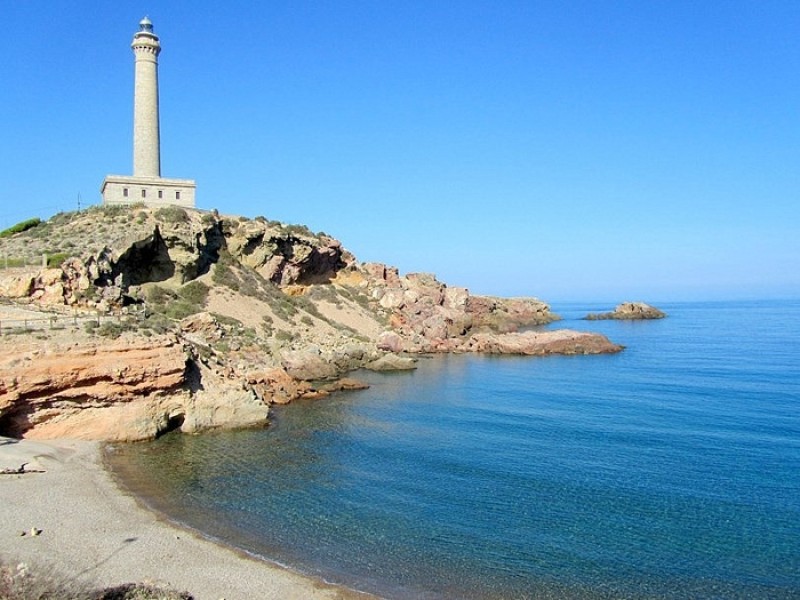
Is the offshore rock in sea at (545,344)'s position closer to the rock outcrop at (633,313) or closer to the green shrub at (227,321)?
the green shrub at (227,321)

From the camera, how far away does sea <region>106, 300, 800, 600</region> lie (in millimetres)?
14266

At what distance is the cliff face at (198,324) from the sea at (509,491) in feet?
6.95

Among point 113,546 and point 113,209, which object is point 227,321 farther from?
point 113,546

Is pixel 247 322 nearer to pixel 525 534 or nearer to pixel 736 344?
pixel 525 534

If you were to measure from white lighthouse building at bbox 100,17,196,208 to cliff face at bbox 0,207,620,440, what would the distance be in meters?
2.59

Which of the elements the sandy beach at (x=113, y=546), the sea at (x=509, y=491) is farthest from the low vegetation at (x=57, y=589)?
the sea at (x=509, y=491)

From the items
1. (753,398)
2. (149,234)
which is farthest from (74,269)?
(753,398)

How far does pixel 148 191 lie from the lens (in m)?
50.1

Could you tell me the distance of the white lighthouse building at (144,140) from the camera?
160ft

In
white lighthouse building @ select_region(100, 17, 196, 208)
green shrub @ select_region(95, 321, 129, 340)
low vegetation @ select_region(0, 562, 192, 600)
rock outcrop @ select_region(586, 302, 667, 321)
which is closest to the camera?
low vegetation @ select_region(0, 562, 192, 600)

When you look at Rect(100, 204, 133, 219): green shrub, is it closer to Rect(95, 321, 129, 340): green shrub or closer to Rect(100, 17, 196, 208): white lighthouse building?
Rect(100, 17, 196, 208): white lighthouse building

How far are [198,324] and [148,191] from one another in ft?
52.5

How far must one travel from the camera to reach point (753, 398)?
33.3 m

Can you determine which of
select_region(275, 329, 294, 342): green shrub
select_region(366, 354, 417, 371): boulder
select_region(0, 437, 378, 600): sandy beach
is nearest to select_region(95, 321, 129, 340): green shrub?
select_region(0, 437, 378, 600): sandy beach
